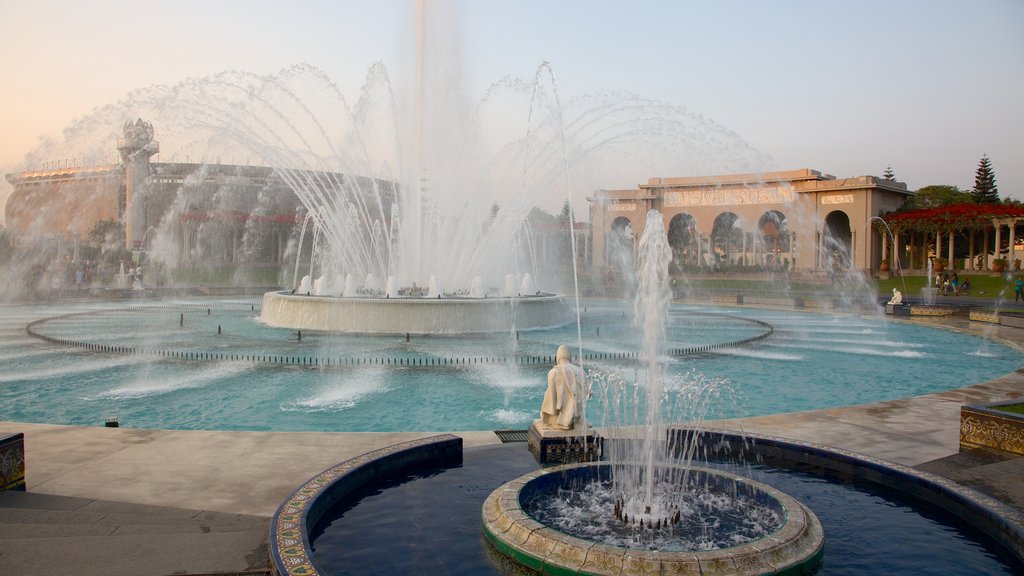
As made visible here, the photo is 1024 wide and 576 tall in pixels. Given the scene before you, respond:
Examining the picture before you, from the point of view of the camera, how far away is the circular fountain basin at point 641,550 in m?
4.66

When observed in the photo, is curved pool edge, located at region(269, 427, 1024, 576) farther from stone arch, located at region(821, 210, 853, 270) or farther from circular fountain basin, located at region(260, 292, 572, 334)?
stone arch, located at region(821, 210, 853, 270)

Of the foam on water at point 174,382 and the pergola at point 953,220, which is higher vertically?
the pergola at point 953,220

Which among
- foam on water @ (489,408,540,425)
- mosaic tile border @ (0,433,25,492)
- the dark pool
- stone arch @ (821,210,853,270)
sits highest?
stone arch @ (821,210,853,270)

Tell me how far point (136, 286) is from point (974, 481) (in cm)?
4117

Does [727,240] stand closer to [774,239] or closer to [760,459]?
[774,239]

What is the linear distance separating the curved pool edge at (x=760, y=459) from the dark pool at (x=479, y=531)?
142 millimetres

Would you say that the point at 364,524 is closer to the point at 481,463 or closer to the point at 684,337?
the point at 481,463

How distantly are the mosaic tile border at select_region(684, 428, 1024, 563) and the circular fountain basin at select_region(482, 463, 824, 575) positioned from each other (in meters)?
1.55

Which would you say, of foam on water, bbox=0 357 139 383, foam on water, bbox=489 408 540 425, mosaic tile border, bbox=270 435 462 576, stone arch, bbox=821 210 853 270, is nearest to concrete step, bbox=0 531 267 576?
mosaic tile border, bbox=270 435 462 576

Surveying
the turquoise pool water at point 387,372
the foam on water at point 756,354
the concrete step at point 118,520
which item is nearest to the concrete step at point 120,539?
the concrete step at point 118,520

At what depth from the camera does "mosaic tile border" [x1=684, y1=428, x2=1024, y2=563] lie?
5.68 m

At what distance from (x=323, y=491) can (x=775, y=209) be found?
6625 centimetres

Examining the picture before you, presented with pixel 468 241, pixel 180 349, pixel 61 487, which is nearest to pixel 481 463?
pixel 61 487

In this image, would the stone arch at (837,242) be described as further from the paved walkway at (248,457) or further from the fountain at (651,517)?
the fountain at (651,517)
